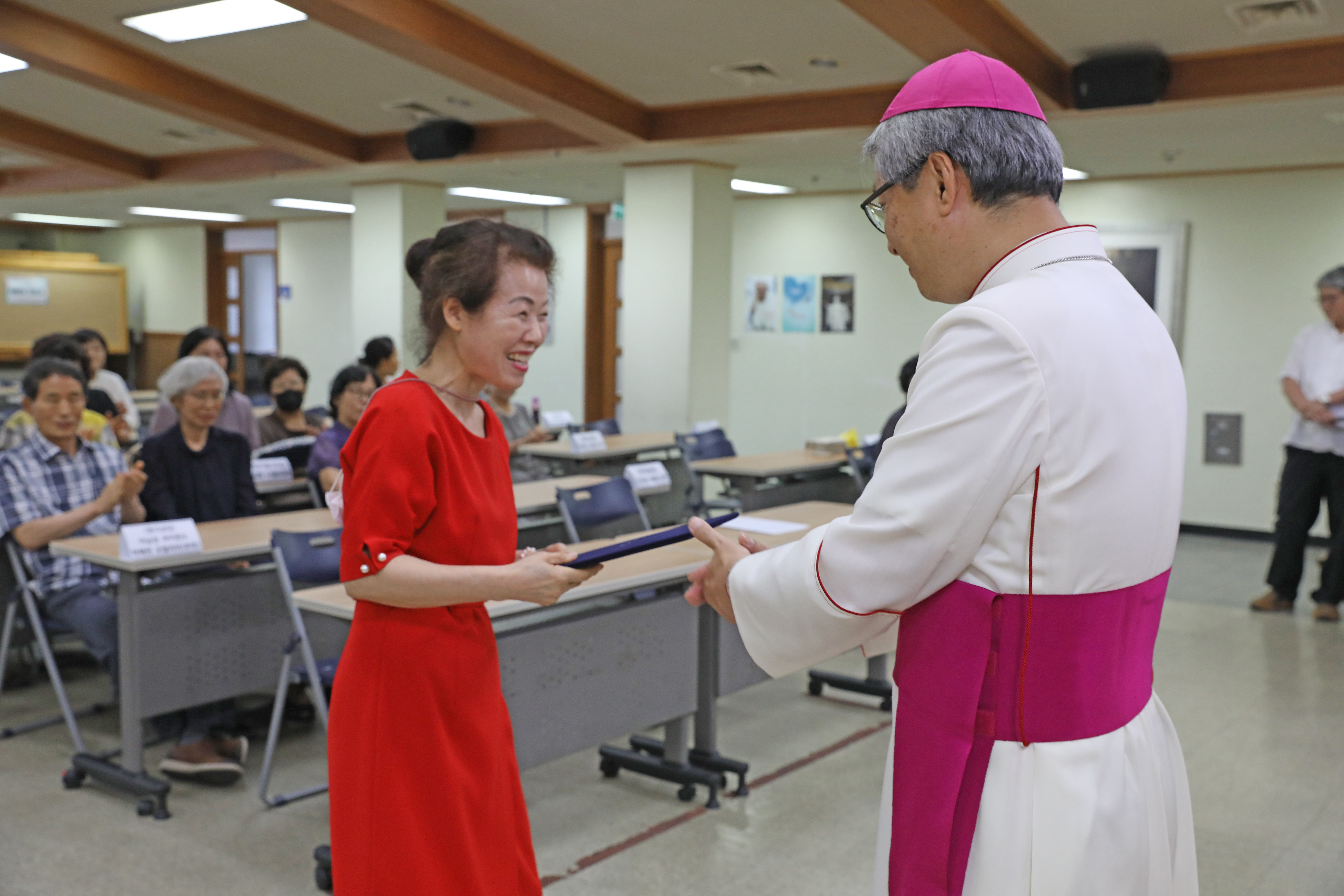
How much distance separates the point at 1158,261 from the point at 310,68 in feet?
22.6

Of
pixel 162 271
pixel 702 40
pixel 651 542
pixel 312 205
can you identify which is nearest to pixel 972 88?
pixel 651 542

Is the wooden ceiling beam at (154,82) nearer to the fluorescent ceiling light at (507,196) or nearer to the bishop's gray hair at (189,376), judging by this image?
the fluorescent ceiling light at (507,196)

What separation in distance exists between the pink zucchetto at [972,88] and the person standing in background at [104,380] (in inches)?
269

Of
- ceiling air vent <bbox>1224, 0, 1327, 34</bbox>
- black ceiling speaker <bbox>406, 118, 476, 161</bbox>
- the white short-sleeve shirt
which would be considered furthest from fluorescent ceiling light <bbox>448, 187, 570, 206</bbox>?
the white short-sleeve shirt

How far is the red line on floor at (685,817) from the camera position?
10.9 feet

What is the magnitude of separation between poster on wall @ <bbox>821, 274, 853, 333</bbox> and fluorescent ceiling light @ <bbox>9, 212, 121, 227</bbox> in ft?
35.3

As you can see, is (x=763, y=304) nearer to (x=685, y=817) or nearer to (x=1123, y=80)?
(x=1123, y=80)

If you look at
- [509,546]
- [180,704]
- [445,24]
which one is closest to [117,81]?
[445,24]

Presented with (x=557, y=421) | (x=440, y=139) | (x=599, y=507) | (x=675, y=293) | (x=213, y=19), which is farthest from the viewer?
(x=675, y=293)

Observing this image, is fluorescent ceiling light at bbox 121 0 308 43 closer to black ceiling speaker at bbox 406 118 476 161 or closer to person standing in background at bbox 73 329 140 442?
person standing in background at bbox 73 329 140 442

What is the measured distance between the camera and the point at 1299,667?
5504 mm

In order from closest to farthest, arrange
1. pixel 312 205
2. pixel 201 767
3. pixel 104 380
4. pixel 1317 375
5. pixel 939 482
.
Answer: pixel 939 482 < pixel 201 767 < pixel 1317 375 < pixel 104 380 < pixel 312 205

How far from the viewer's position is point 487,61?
6.57 metres

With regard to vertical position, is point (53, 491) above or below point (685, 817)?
above
